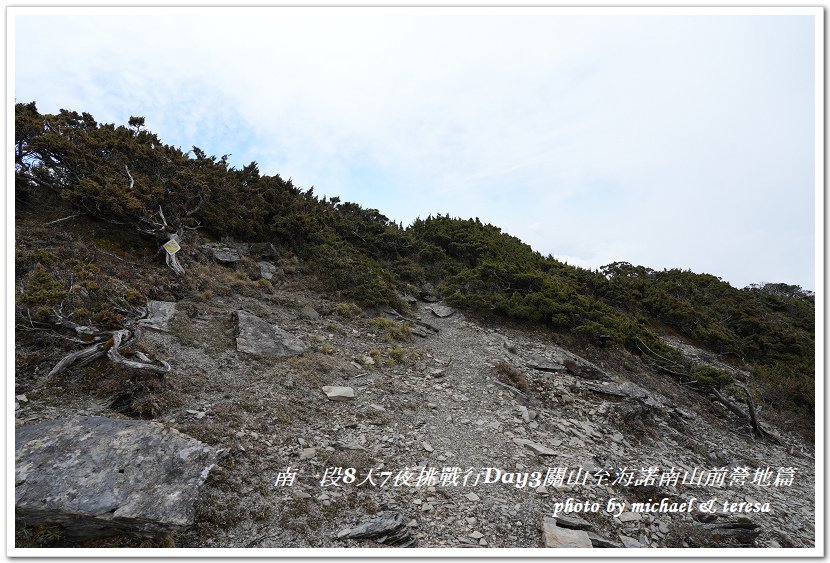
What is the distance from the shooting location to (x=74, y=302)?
7.61 metres

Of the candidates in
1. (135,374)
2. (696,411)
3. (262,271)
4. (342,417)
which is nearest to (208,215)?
(262,271)

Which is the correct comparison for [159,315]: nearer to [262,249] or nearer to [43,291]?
[43,291]

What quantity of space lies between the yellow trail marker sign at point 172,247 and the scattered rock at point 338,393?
7674 mm

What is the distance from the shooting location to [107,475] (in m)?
4.28

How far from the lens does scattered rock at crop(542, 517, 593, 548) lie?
4797mm

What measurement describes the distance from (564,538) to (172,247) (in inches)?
508

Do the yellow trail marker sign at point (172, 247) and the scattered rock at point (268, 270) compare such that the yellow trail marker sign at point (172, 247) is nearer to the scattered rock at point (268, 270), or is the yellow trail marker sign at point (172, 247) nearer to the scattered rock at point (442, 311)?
the scattered rock at point (268, 270)

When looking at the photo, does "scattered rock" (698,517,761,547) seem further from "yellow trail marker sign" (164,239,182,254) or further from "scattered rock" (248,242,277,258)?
"scattered rock" (248,242,277,258)

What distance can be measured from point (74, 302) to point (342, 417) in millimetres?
6063

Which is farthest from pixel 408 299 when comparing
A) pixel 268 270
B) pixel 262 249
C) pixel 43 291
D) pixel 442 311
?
pixel 43 291

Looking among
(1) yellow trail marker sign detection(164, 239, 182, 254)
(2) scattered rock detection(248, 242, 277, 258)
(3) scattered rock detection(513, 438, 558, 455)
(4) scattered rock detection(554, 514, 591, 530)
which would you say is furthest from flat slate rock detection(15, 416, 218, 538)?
(2) scattered rock detection(248, 242, 277, 258)

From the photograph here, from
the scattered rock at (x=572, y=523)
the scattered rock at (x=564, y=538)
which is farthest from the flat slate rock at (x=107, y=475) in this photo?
the scattered rock at (x=572, y=523)

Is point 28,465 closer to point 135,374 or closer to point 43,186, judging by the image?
point 135,374

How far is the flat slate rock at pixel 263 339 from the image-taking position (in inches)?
345
